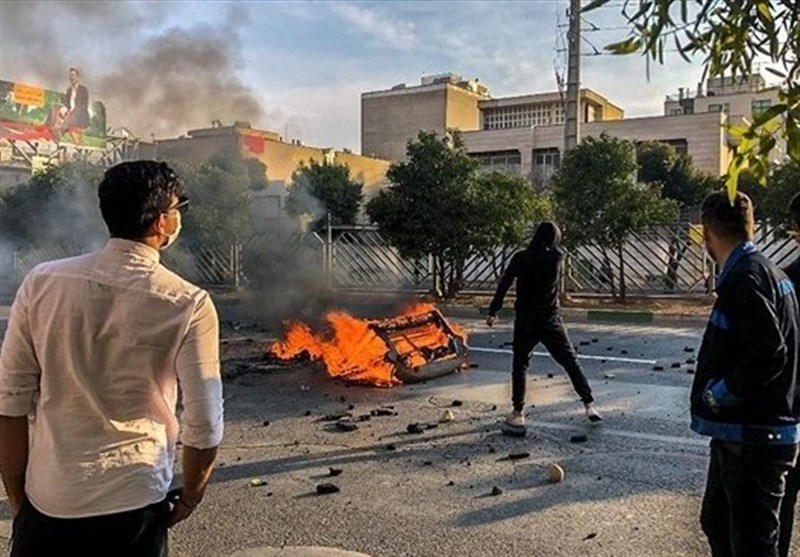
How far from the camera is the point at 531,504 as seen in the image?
4500 millimetres

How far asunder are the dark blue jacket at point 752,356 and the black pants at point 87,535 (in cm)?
203

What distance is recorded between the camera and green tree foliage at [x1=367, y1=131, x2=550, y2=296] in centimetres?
1608

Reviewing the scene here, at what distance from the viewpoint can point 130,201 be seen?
6.96ft

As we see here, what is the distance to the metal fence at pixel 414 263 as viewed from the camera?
1692cm

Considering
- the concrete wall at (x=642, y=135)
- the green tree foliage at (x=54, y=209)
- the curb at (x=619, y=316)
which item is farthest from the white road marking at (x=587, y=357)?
the concrete wall at (x=642, y=135)

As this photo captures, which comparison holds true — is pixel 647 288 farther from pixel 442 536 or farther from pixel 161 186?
pixel 161 186

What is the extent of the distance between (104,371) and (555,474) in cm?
356

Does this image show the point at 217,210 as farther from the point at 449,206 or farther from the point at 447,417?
the point at 447,417

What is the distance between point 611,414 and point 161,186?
544cm

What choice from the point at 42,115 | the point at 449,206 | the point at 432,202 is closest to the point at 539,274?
the point at 449,206

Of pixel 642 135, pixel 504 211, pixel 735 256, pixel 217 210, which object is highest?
pixel 642 135

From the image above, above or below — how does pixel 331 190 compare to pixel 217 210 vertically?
above

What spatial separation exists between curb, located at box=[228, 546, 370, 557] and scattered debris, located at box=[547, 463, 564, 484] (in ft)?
5.32

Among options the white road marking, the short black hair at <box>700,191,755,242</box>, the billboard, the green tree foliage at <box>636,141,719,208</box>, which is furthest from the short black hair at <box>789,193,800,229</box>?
the billboard
